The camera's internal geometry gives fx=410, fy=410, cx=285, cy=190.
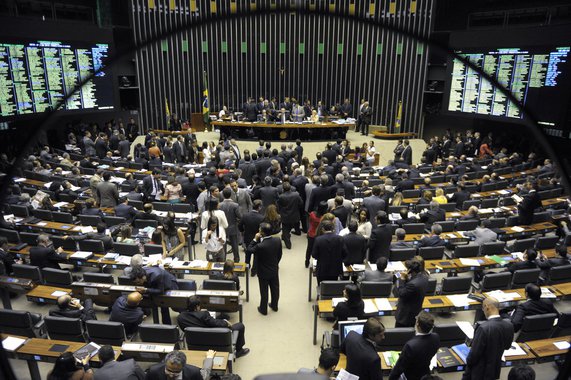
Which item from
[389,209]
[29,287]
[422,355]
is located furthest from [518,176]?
[29,287]

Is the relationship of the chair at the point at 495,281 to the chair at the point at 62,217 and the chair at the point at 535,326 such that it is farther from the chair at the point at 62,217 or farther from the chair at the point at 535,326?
the chair at the point at 62,217

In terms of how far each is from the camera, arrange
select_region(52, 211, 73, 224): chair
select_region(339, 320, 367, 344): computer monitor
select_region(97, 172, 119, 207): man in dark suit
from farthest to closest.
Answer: select_region(97, 172, 119, 207): man in dark suit < select_region(52, 211, 73, 224): chair < select_region(339, 320, 367, 344): computer monitor

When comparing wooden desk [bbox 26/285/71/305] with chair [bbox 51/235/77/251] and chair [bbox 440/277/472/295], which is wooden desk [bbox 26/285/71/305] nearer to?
chair [bbox 51/235/77/251]

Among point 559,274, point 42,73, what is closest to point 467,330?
point 559,274

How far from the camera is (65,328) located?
4.82 m

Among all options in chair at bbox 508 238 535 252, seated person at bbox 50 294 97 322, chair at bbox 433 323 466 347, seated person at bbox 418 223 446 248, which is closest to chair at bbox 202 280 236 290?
seated person at bbox 50 294 97 322

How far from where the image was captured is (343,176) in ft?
29.1

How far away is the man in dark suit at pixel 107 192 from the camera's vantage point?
8.70 m

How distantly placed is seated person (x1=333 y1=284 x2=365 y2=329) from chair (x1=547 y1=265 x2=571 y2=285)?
11.7ft

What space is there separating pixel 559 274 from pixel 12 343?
7.42 metres

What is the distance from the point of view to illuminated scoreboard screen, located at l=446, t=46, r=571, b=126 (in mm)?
12594

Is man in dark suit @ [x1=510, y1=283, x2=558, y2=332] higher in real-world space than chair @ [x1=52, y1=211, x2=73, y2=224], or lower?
lower

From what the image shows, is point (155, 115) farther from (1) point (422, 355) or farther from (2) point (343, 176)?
(1) point (422, 355)

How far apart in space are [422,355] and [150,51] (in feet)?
65.6
